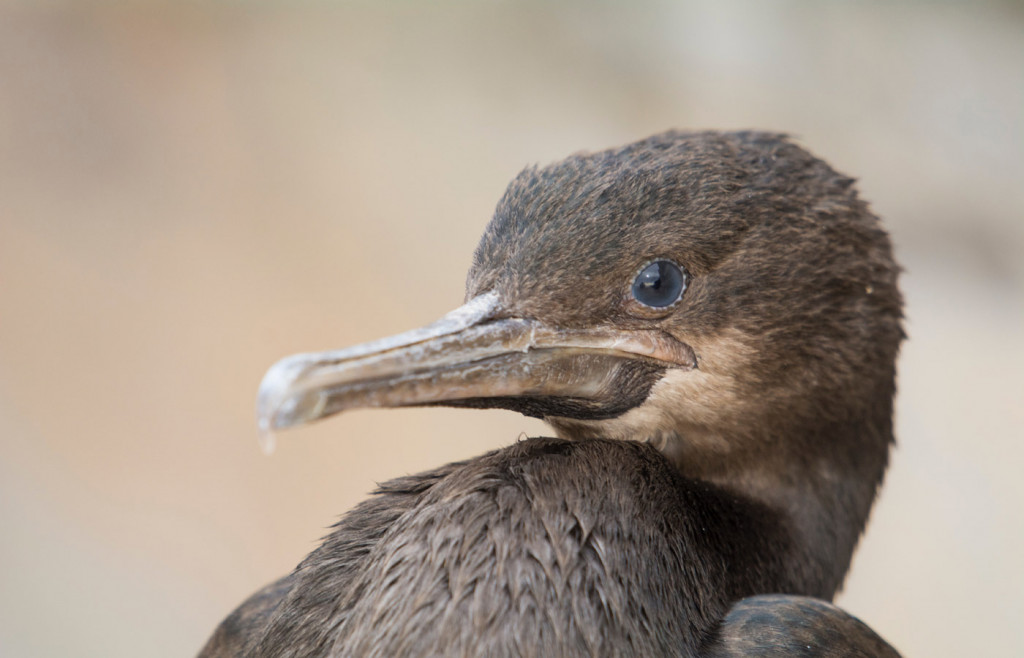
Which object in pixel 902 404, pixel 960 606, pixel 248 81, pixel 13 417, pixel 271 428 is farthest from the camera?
pixel 248 81

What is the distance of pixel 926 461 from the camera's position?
4.48m

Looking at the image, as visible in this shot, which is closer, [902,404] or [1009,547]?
[1009,547]

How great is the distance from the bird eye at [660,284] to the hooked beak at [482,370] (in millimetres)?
59

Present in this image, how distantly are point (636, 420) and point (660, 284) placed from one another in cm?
26

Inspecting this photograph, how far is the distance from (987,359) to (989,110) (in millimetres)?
1978

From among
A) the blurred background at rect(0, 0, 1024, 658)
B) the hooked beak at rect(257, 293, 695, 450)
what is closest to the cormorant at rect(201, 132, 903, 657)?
the hooked beak at rect(257, 293, 695, 450)

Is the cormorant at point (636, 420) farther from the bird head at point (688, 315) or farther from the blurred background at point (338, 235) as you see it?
the blurred background at point (338, 235)

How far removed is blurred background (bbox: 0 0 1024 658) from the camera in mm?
4180

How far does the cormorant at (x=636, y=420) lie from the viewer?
127cm

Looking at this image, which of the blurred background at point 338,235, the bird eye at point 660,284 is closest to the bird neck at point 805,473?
the bird eye at point 660,284

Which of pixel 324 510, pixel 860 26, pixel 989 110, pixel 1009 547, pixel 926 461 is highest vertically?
pixel 860 26

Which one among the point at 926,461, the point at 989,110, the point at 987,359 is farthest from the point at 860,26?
the point at 926,461

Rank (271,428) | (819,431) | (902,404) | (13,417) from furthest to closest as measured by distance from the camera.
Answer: (902,404), (13,417), (819,431), (271,428)

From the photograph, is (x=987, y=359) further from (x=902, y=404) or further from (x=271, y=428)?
(x=271, y=428)
